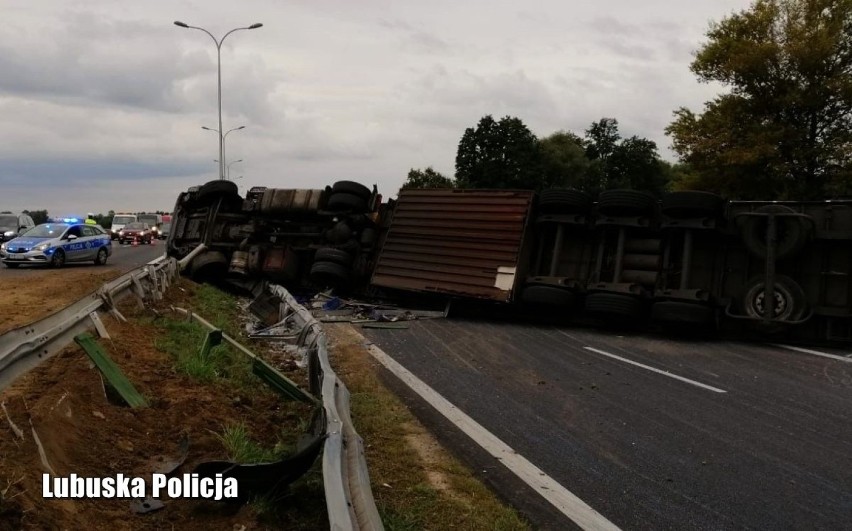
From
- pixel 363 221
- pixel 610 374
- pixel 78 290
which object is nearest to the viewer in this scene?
pixel 610 374

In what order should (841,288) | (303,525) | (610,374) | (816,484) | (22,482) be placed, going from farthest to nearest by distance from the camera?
(841,288), (610,374), (816,484), (303,525), (22,482)

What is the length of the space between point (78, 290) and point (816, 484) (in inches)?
476

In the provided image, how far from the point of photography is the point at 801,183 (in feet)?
83.8

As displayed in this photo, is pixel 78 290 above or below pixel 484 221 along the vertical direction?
below

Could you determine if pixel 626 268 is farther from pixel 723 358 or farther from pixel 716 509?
pixel 716 509

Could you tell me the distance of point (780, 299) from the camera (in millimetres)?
9805

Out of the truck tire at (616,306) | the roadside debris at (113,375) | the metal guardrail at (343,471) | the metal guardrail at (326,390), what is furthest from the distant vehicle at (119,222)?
the metal guardrail at (343,471)

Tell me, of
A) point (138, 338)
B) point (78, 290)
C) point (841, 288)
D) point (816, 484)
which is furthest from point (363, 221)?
point (816, 484)

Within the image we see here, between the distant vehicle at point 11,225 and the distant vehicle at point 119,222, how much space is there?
13966 mm

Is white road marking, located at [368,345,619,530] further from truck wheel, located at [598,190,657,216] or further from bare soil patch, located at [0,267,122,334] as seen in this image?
truck wheel, located at [598,190,657,216]

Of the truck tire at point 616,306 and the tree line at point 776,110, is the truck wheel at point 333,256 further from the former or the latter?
the tree line at point 776,110

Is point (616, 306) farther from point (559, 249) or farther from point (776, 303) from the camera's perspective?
point (776, 303)

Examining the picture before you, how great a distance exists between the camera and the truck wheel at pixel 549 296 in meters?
11.1

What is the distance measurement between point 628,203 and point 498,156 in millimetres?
55306
